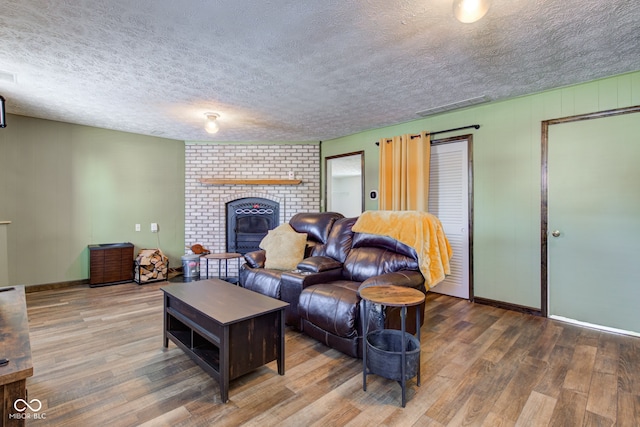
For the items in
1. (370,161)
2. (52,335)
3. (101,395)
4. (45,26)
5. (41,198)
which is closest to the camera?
(101,395)

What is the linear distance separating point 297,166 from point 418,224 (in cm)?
324

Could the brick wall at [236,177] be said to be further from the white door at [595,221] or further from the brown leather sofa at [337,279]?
the white door at [595,221]

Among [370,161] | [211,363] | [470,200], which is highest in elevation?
[370,161]

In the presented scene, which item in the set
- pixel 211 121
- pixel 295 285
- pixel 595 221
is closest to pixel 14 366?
pixel 295 285

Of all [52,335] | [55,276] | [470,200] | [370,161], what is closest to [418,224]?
[470,200]

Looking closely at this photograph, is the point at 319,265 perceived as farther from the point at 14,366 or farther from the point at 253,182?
the point at 253,182

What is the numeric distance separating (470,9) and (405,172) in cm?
268

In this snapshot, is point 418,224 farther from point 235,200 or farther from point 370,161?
point 235,200

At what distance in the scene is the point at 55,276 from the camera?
169 inches

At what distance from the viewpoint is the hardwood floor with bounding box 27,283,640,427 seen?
1.70 meters

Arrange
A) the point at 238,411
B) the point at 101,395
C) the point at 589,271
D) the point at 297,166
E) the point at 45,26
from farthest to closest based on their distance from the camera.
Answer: the point at 297,166 → the point at 589,271 → the point at 45,26 → the point at 101,395 → the point at 238,411

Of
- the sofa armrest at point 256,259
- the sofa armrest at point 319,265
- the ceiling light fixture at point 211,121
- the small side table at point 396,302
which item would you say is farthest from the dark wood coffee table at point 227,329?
the ceiling light fixture at point 211,121

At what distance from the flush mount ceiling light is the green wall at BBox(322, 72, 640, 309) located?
2.17 m

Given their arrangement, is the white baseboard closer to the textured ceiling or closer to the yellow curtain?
the yellow curtain
